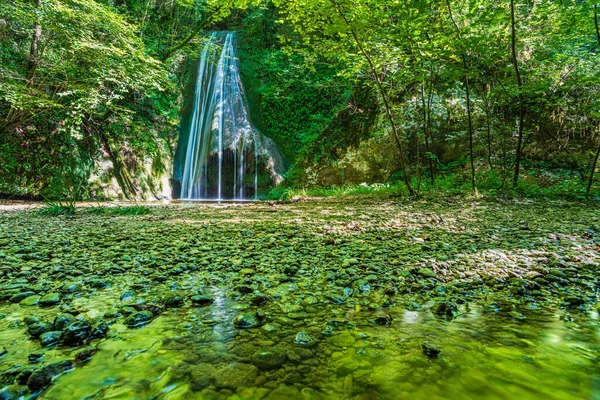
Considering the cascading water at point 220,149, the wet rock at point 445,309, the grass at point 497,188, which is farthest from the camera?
the cascading water at point 220,149

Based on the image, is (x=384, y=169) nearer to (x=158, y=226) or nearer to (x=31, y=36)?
(x=158, y=226)

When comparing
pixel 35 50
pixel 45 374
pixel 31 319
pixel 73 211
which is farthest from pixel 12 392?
pixel 35 50

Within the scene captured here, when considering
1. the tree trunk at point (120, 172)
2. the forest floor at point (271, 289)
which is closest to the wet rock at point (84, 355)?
the forest floor at point (271, 289)

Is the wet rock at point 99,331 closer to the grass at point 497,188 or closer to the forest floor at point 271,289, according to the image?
the forest floor at point 271,289

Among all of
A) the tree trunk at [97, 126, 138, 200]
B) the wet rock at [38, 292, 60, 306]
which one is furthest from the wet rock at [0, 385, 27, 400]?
the tree trunk at [97, 126, 138, 200]

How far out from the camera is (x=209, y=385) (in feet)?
2.75

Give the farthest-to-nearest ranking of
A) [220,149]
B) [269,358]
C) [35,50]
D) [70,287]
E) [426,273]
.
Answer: [220,149]
[35,50]
[426,273]
[70,287]
[269,358]

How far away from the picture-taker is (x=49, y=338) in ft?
3.44

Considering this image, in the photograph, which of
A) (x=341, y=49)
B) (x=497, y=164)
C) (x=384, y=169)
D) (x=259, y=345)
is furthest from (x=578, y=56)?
(x=259, y=345)

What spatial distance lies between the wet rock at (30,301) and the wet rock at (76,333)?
1.73ft

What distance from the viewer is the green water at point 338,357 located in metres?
0.82

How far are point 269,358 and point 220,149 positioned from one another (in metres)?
13.8

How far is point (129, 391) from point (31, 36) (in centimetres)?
1040

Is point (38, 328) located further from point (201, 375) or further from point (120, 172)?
point (120, 172)
